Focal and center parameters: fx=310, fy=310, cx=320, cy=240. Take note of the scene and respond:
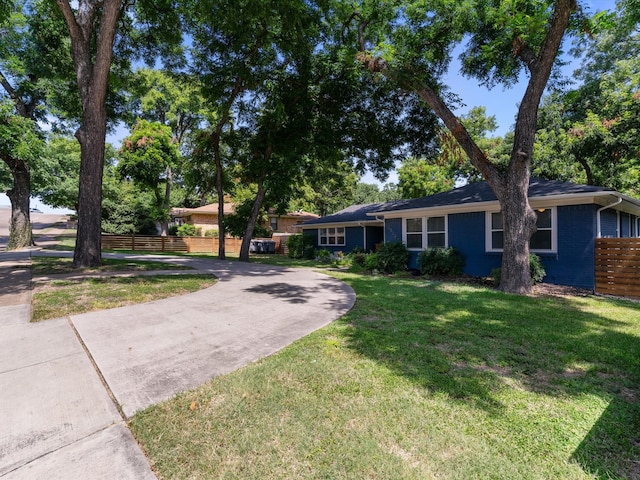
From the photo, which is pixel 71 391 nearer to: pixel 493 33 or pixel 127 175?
pixel 493 33

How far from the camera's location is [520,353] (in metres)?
3.66

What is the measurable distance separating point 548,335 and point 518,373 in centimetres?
167

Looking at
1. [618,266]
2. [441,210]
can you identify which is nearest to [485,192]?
[441,210]

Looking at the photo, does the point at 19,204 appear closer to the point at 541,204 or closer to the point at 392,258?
the point at 392,258

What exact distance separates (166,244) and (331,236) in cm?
1233

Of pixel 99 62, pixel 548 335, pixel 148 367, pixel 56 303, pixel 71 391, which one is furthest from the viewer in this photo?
pixel 99 62

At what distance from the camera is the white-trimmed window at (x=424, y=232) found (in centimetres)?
1185

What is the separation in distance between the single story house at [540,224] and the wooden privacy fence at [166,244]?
1430cm

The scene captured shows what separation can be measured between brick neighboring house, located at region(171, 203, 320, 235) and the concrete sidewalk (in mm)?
22143

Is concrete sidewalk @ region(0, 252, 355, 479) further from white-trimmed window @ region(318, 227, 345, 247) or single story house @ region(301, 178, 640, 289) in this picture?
white-trimmed window @ region(318, 227, 345, 247)

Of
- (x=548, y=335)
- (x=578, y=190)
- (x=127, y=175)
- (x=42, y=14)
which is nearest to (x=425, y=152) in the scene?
(x=578, y=190)

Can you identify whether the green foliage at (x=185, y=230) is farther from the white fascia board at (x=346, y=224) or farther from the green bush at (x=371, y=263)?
the green bush at (x=371, y=263)

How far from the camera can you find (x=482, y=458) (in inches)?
76.4

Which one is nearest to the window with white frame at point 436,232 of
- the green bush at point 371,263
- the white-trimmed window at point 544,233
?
the white-trimmed window at point 544,233
